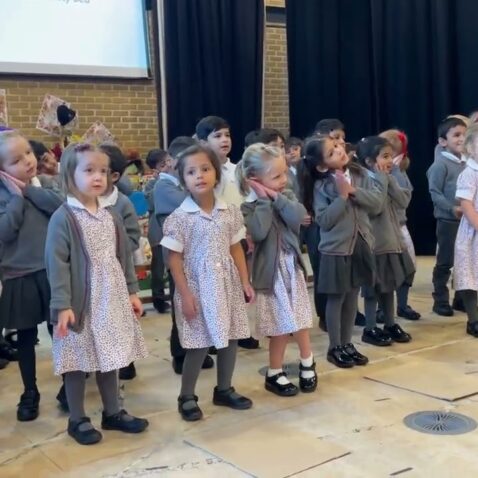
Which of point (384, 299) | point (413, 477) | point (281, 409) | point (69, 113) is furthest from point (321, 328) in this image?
point (69, 113)

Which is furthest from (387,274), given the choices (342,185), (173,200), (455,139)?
(173,200)

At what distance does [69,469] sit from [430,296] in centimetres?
337

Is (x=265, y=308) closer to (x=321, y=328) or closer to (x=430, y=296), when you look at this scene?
(x=321, y=328)

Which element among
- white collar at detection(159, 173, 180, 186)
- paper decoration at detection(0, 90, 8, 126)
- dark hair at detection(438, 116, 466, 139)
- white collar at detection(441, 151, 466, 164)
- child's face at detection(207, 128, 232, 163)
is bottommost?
white collar at detection(159, 173, 180, 186)

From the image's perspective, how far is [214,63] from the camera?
739 cm

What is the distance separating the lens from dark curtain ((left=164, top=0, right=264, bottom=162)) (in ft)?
23.5

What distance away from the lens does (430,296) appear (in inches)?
207

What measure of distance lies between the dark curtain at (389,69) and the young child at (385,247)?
361 cm

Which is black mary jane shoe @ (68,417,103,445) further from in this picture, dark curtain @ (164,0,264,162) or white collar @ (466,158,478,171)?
dark curtain @ (164,0,264,162)

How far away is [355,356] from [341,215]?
728 mm

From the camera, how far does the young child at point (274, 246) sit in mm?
3145

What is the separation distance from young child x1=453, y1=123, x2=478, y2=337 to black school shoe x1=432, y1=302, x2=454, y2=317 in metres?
0.48

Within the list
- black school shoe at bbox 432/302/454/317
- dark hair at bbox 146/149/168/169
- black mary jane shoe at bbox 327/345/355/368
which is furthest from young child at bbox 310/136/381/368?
dark hair at bbox 146/149/168/169

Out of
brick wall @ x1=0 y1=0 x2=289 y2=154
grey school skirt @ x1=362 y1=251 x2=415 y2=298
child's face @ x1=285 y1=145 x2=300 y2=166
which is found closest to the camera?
grey school skirt @ x1=362 y1=251 x2=415 y2=298
